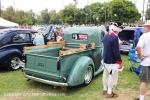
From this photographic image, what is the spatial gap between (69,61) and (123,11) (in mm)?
45452

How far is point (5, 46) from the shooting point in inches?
393

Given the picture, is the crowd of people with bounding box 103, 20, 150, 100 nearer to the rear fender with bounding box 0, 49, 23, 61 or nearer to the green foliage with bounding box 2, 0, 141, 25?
the rear fender with bounding box 0, 49, 23, 61

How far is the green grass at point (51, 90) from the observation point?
7.01 meters

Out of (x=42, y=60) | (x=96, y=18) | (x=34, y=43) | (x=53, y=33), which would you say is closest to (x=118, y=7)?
(x=96, y=18)

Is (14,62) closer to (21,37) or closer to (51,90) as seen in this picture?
(21,37)

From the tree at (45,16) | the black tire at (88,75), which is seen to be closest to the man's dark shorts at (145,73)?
the black tire at (88,75)

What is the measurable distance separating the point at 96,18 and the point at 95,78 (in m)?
55.0

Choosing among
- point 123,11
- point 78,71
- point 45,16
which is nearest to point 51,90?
point 78,71

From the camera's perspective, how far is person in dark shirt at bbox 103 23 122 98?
6.68 meters

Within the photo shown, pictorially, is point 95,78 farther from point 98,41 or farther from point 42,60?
point 42,60

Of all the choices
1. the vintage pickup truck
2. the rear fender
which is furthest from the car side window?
the vintage pickup truck

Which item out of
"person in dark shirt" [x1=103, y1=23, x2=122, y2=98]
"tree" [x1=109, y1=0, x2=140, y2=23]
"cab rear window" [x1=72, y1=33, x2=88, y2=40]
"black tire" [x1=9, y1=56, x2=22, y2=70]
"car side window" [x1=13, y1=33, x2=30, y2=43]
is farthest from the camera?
"tree" [x1=109, y1=0, x2=140, y2=23]

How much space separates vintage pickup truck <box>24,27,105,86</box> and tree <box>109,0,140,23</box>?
4270 cm

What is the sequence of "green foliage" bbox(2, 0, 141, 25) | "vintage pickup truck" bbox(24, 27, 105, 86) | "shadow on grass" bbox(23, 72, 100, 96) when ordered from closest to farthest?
"vintage pickup truck" bbox(24, 27, 105, 86) < "shadow on grass" bbox(23, 72, 100, 96) < "green foliage" bbox(2, 0, 141, 25)
